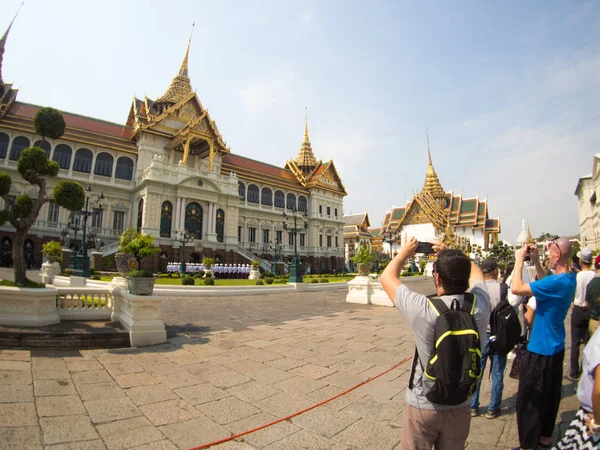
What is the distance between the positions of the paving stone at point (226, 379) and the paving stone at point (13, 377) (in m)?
2.04

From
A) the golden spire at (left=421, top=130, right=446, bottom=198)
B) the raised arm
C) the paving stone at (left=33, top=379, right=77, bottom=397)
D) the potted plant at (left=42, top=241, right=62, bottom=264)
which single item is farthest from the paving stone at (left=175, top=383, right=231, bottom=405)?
the golden spire at (left=421, top=130, right=446, bottom=198)

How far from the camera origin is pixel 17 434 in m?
2.71

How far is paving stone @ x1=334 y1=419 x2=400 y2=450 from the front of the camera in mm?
2740

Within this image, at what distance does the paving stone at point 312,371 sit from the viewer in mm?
4359

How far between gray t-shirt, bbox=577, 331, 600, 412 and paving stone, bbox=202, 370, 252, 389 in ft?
11.4

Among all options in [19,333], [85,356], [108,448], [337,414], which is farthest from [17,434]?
[19,333]

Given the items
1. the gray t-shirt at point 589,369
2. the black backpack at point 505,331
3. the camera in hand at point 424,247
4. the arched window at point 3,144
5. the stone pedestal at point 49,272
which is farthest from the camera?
the arched window at point 3,144

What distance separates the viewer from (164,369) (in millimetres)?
4535

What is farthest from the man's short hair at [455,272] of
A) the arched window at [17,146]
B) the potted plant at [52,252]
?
the arched window at [17,146]

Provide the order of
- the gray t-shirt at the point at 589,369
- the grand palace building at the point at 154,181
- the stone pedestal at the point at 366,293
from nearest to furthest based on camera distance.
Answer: the gray t-shirt at the point at 589,369, the stone pedestal at the point at 366,293, the grand palace building at the point at 154,181

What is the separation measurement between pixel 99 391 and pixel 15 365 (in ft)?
5.21

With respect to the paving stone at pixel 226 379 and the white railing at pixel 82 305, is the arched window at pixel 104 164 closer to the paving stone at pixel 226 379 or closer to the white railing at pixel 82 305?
the white railing at pixel 82 305

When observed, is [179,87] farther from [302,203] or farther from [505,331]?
[505,331]

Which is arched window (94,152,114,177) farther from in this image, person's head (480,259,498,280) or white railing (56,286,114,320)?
person's head (480,259,498,280)
